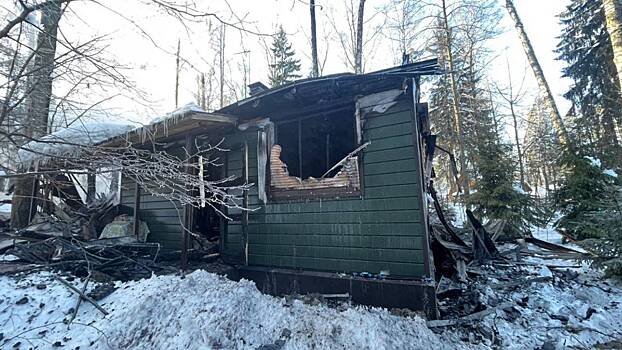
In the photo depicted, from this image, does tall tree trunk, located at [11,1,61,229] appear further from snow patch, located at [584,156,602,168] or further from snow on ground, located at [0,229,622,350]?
snow patch, located at [584,156,602,168]

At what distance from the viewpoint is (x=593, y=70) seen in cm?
1264

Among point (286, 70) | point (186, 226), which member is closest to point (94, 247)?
point (186, 226)

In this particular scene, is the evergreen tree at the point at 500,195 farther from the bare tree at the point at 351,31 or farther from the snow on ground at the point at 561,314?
the bare tree at the point at 351,31

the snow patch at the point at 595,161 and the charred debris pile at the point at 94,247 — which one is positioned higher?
the snow patch at the point at 595,161

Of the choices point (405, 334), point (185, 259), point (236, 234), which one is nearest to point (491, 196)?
point (405, 334)

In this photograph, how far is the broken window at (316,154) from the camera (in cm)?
459

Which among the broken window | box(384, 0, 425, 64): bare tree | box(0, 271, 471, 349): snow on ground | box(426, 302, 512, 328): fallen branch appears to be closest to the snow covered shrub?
box(426, 302, 512, 328): fallen branch

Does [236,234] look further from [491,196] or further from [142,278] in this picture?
[491,196]

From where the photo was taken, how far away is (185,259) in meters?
5.22

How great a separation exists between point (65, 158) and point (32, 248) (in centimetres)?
429

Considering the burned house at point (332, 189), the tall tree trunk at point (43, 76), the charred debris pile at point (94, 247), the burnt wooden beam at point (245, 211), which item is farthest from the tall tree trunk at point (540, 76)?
the tall tree trunk at point (43, 76)

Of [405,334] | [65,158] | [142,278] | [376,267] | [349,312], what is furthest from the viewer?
[142,278]

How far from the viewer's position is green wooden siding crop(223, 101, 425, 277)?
4.04 m

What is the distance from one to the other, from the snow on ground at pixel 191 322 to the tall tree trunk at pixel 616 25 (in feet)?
21.7
